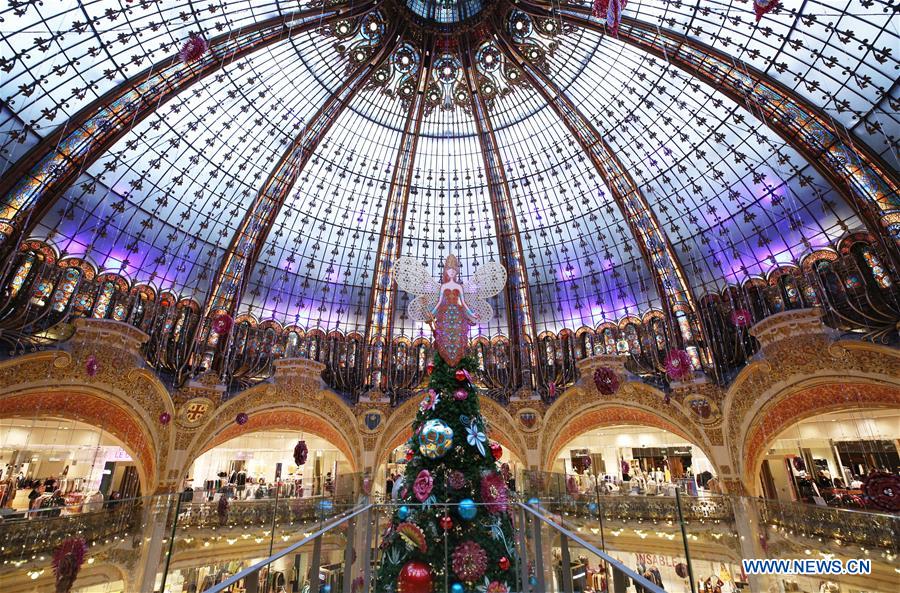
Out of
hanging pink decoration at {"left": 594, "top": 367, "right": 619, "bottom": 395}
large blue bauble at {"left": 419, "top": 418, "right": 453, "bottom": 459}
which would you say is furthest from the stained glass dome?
large blue bauble at {"left": 419, "top": 418, "right": 453, "bottom": 459}

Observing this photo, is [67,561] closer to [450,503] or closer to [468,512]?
[450,503]

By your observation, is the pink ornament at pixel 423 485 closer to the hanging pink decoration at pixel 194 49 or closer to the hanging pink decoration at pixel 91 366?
the hanging pink decoration at pixel 194 49

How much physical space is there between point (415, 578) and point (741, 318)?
56.2 feet

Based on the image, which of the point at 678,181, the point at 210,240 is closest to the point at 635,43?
the point at 678,181

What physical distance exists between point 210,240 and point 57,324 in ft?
25.0

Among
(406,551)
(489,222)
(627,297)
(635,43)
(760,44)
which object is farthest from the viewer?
(489,222)

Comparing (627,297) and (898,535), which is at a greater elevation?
(627,297)

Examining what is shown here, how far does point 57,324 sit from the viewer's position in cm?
1722

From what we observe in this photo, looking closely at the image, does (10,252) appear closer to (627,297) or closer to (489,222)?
(489,222)

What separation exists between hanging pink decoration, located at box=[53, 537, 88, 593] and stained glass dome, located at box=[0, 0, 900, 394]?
12511 mm

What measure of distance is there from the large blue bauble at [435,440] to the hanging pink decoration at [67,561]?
6.02 m

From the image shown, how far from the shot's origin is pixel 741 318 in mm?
18734

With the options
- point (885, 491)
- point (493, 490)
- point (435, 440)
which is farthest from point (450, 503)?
point (885, 491)

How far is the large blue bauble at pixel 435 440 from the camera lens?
9.86 m
